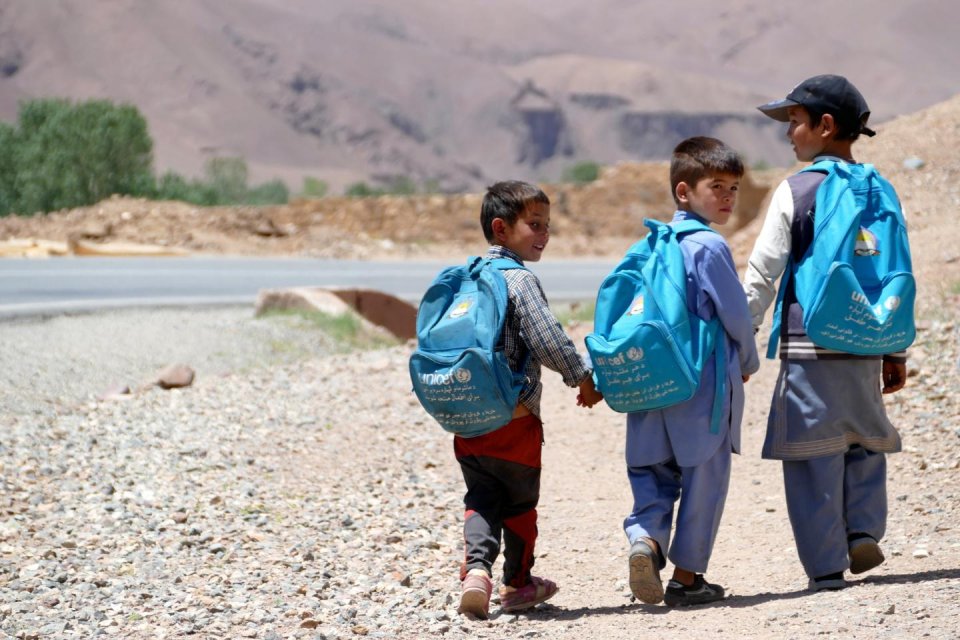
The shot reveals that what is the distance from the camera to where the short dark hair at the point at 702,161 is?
156 inches

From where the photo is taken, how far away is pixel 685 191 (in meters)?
4.07

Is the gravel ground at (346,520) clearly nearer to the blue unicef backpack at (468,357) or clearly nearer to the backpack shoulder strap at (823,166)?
the blue unicef backpack at (468,357)

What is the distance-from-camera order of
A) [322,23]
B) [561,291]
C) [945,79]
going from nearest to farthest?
[561,291] → [322,23] → [945,79]

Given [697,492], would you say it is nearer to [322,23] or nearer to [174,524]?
[174,524]

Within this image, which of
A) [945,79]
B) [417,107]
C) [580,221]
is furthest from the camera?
[945,79]

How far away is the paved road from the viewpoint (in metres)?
15.0

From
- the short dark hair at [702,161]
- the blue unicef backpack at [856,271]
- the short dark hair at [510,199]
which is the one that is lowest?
the blue unicef backpack at [856,271]

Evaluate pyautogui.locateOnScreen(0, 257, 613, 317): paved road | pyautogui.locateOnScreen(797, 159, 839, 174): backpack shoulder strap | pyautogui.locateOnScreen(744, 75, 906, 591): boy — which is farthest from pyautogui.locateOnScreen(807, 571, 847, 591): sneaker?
pyautogui.locateOnScreen(0, 257, 613, 317): paved road

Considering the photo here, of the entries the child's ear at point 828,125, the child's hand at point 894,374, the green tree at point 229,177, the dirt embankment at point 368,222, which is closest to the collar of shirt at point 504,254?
the child's ear at point 828,125

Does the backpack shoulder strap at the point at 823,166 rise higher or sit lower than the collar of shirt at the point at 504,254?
higher

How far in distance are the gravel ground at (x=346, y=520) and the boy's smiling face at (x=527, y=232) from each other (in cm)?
122

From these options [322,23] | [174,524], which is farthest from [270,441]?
[322,23]

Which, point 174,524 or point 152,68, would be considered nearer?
point 174,524

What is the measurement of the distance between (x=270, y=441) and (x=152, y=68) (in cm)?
9374
